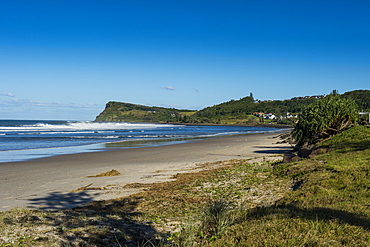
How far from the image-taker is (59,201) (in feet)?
28.0

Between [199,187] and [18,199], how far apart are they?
513cm

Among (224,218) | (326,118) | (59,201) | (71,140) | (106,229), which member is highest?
(326,118)

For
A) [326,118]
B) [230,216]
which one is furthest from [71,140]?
[230,216]

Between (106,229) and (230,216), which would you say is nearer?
(106,229)

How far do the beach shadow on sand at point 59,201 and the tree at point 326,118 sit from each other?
490 inches

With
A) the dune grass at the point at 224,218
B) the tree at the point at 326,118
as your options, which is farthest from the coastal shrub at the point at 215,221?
the tree at the point at 326,118

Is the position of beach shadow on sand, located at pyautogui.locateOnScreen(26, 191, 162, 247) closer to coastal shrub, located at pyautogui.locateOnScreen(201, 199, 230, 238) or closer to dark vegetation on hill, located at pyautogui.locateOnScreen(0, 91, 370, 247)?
dark vegetation on hill, located at pyautogui.locateOnScreen(0, 91, 370, 247)

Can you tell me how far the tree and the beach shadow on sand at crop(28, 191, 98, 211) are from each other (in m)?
12.4

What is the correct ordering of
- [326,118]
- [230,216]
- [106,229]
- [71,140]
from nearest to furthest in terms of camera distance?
1. [106,229]
2. [230,216]
3. [326,118]
4. [71,140]

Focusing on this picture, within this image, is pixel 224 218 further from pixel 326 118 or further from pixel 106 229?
pixel 326 118

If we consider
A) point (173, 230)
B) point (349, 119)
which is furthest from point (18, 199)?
point (349, 119)

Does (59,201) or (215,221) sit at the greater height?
(215,221)

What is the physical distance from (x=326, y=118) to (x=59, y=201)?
13.6m

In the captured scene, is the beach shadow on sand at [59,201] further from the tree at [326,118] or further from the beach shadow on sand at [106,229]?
the tree at [326,118]
